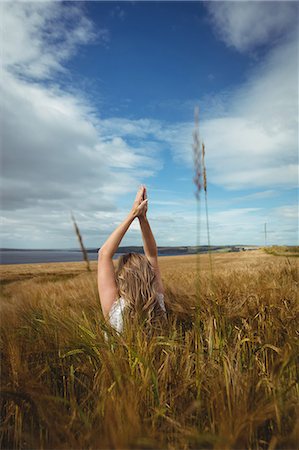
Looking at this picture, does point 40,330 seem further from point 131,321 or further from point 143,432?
point 143,432

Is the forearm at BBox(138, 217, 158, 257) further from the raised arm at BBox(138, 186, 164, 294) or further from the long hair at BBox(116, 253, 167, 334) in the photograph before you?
the long hair at BBox(116, 253, 167, 334)

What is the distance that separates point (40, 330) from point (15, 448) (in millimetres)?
1369

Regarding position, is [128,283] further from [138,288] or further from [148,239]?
[148,239]

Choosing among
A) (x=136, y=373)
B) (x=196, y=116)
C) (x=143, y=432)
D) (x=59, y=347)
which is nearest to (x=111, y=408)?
(x=143, y=432)

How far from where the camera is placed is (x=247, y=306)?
11.0 feet

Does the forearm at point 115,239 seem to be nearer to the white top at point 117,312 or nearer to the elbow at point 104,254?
the elbow at point 104,254

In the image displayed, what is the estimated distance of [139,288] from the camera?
123 inches

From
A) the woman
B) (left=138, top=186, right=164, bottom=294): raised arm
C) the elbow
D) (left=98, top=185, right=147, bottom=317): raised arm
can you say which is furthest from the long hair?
(left=138, top=186, right=164, bottom=294): raised arm

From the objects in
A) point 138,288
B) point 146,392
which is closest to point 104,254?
point 138,288

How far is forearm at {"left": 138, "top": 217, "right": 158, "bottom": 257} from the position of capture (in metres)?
3.77

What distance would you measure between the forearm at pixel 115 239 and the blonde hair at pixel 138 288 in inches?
8.5

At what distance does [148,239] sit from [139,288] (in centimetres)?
93

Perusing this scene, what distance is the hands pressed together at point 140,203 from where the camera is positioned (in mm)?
3330

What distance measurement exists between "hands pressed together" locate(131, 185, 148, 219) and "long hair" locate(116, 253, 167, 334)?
1.51 ft
